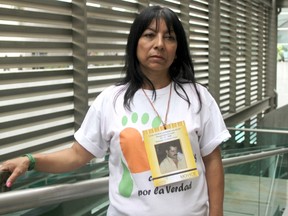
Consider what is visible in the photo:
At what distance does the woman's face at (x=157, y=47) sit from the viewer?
1.35 metres

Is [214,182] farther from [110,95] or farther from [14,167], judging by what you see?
[14,167]

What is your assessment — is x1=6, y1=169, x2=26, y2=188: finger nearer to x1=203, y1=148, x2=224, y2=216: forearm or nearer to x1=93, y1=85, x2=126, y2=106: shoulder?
x1=93, y1=85, x2=126, y2=106: shoulder

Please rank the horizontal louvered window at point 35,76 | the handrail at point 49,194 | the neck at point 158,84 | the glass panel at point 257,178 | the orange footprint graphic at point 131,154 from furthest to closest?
the glass panel at point 257,178 → the horizontal louvered window at point 35,76 → the neck at point 158,84 → the orange footprint graphic at point 131,154 → the handrail at point 49,194

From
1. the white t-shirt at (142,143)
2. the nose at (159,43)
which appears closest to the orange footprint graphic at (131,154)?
the white t-shirt at (142,143)

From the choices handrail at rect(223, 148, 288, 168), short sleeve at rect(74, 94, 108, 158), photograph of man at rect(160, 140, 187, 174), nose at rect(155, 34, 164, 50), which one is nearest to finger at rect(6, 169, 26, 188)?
short sleeve at rect(74, 94, 108, 158)

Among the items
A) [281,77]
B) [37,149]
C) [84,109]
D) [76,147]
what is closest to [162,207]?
[76,147]

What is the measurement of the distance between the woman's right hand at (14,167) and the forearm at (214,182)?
1.96 feet

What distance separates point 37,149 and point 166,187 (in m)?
2.09

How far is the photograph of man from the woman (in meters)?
0.05

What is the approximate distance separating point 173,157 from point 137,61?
353mm

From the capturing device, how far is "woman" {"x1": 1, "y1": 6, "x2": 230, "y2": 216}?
131cm

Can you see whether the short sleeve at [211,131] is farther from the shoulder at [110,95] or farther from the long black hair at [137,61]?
the shoulder at [110,95]

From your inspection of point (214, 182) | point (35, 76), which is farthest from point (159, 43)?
point (35, 76)

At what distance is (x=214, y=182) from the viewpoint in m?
1.40
